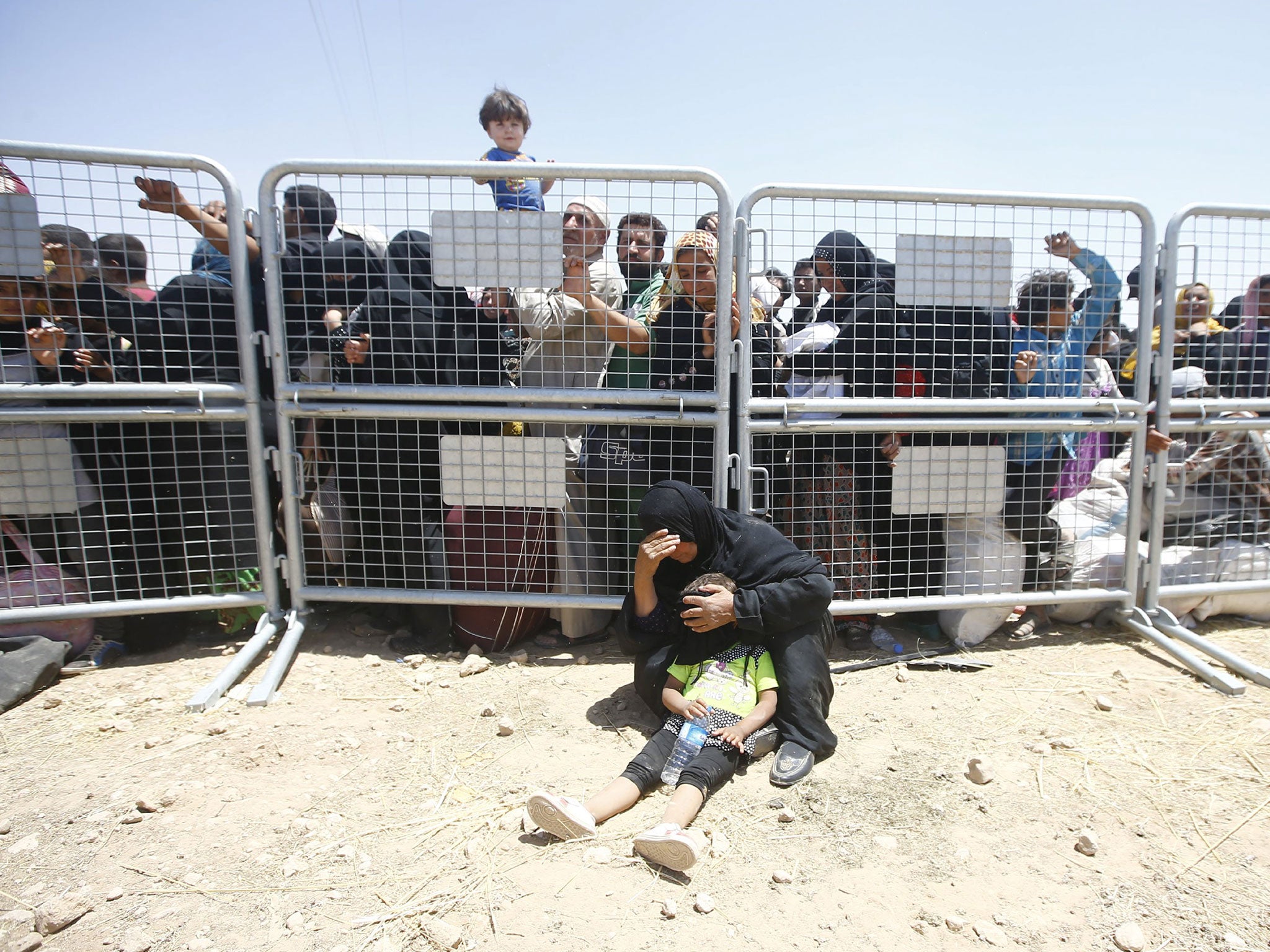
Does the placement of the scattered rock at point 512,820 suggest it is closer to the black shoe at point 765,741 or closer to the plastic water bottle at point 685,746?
the plastic water bottle at point 685,746

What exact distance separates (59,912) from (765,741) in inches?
97.4

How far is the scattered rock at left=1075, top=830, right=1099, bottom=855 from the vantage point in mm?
2580

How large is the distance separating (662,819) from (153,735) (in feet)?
7.64

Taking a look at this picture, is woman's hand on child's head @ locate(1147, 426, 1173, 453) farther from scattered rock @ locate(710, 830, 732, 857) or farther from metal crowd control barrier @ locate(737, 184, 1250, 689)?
scattered rock @ locate(710, 830, 732, 857)

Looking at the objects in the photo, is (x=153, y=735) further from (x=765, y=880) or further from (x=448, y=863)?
(x=765, y=880)

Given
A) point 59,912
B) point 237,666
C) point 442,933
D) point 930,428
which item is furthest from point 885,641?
point 59,912

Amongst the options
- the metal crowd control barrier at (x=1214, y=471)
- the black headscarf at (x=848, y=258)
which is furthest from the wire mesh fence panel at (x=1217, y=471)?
the black headscarf at (x=848, y=258)

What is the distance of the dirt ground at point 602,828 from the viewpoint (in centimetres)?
225

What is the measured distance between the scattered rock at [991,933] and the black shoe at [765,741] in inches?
42.3

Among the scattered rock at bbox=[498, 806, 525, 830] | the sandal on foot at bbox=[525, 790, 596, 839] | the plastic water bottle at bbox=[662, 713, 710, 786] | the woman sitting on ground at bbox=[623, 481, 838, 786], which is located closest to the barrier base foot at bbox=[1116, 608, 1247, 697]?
the woman sitting on ground at bbox=[623, 481, 838, 786]

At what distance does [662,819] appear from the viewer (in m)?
2.70

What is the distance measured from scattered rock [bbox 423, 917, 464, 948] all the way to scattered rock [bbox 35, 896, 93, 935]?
1066 millimetres

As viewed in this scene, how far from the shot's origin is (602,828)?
8.91 ft

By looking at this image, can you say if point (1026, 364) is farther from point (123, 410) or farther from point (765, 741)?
point (123, 410)
